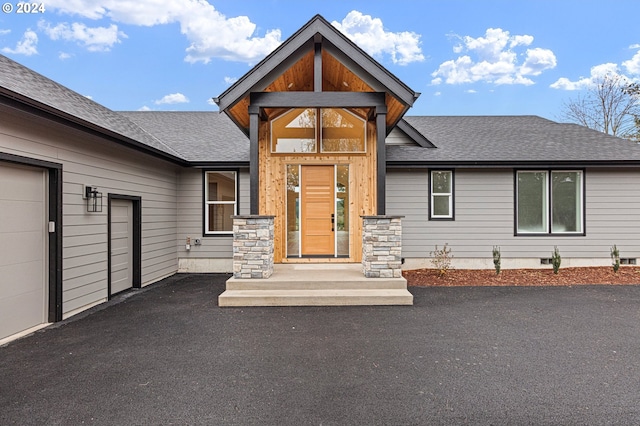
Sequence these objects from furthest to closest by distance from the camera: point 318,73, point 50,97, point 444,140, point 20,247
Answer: point 444,140 → point 318,73 → point 50,97 → point 20,247

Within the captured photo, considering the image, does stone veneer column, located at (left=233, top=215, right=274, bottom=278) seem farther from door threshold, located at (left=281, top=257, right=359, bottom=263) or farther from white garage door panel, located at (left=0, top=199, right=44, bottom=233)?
white garage door panel, located at (left=0, top=199, right=44, bottom=233)

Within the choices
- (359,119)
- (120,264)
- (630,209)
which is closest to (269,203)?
(359,119)

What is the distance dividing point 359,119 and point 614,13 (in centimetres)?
1939

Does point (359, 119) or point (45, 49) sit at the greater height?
point (45, 49)

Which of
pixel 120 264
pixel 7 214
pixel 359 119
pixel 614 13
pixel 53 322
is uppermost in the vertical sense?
pixel 614 13

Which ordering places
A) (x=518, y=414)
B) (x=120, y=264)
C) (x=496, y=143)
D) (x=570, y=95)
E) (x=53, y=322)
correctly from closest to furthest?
(x=518, y=414), (x=53, y=322), (x=120, y=264), (x=496, y=143), (x=570, y=95)

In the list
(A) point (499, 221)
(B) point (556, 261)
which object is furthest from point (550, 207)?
(B) point (556, 261)

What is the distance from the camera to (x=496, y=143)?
29.0 feet

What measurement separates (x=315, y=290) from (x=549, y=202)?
681 centimetres

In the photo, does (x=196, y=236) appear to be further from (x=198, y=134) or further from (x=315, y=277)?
(x=315, y=277)

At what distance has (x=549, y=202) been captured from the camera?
813 centimetres

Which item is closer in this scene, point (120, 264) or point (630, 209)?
point (120, 264)

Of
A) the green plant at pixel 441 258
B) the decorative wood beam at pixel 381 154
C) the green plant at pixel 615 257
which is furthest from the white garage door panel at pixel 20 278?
the green plant at pixel 615 257

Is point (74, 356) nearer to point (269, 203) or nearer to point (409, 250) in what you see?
point (269, 203)
